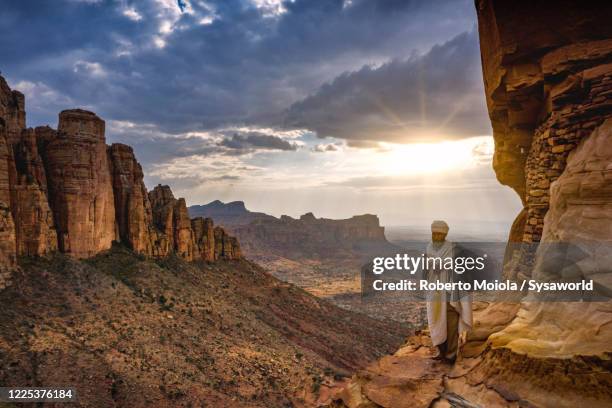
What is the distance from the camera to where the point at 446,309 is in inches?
297

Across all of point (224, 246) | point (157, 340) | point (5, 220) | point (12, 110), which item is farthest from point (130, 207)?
point (157, 340)

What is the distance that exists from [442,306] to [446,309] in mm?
122

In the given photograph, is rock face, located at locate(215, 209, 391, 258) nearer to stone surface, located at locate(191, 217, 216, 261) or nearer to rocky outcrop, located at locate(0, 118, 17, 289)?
stone surface, located at locate(191, 217, 216, 261)

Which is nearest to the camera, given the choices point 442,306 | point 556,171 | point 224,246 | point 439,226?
point 442,306

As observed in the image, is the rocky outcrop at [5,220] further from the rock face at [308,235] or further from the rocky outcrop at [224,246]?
the rock face at [308,235]

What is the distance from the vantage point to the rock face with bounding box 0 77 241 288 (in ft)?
90.6

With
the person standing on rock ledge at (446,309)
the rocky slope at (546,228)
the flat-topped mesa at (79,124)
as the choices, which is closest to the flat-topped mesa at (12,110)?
the flat-topped mesa at (79,124)

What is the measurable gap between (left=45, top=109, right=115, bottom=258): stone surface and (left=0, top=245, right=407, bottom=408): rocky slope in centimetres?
204

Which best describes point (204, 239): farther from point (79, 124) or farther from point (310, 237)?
point (310, 237)

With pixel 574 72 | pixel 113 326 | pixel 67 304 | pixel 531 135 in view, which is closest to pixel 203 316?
pixel 113 326

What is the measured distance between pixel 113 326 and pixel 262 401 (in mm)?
11446

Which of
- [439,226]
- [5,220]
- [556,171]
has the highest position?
[556,171]

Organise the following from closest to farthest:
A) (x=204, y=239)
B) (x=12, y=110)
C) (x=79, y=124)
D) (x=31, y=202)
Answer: (x=31, y=202) < (x=12, y=110) < (x=79, y=124) < (x=204, y=239)

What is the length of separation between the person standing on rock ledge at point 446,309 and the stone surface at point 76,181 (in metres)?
33.8
